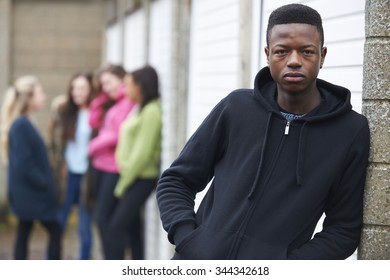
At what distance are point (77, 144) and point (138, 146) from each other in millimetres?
1559

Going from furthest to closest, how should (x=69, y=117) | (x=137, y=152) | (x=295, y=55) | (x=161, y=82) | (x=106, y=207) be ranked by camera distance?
1. (x=69, y=117)
2. (x=161, y=82)
3. (x=106, y=207)
4. (x=137, y=152)
5. (x=295, y=55)

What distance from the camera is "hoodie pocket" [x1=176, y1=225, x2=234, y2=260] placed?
120 inches

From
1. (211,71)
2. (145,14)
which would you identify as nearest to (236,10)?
(211,71)

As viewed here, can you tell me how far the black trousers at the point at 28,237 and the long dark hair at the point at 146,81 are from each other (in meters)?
1.37

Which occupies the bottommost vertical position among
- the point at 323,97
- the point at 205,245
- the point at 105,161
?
the point at 105,161

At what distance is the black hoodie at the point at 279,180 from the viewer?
2.98m

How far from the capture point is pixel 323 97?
313 cm

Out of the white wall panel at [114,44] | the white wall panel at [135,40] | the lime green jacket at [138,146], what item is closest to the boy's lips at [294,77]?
the lime green jacket at [138,146]

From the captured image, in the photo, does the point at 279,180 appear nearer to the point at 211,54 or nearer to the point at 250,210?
the point at 250,210

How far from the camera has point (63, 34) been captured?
45.8 ft

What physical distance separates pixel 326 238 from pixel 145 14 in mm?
6898

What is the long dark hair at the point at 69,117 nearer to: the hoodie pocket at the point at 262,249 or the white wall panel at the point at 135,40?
the white wall panel at the point at 135,40

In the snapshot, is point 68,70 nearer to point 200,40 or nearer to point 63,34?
point 63,34

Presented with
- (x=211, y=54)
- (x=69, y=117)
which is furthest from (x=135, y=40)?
(x=211, y=54)
